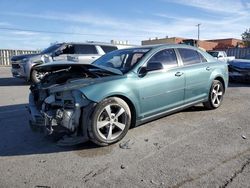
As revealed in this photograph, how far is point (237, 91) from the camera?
31.3 feet

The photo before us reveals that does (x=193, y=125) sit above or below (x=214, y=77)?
below

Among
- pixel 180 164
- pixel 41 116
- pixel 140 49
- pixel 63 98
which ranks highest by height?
pixel 140 49

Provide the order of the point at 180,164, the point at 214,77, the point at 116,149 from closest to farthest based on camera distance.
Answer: the point at 180,164, the point at 116,149, the point at 214,77

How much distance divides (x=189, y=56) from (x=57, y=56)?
23.5ft

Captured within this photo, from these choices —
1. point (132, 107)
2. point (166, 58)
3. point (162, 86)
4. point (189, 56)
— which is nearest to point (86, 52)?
point (189, 56)

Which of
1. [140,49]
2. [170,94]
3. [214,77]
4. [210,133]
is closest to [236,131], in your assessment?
[210,133]

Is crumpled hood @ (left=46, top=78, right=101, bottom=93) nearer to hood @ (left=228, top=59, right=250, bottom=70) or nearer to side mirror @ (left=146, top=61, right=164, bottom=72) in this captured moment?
side mirror @ (left=146, top=61, right=164, bottom=72)

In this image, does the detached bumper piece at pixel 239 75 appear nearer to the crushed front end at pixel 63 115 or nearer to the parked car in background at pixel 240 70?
the parked car in background at pixel 240 70

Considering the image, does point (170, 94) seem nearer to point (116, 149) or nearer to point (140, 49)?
point (140, 49)

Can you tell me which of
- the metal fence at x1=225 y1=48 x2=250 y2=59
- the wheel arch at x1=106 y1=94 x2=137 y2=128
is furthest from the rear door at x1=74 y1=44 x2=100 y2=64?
the metal fence at x1=225 y1=48 x2=250 y2=59

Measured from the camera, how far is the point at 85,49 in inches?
500

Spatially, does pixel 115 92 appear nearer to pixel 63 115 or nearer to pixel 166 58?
pixel 63 115

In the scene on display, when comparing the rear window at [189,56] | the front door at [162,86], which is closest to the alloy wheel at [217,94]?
the rear window at [189,56]

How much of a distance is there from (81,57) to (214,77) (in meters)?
7.02
